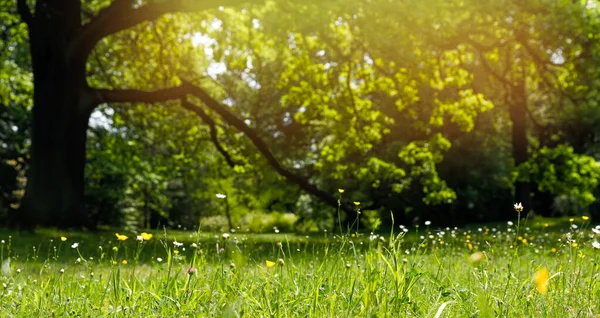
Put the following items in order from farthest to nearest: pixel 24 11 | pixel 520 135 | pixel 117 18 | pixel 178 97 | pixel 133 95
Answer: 1. pixel 520 135
2. pixel 178 97
3. pixel 133 95
4. pixel 24 11
5. pixel 117 18

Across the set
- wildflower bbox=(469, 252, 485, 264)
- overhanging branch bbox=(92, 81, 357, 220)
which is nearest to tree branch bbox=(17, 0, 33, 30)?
overhanging branch bbox=(92, 81, 357, 220)

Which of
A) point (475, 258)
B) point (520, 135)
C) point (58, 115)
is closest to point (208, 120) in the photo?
point (58, 115)

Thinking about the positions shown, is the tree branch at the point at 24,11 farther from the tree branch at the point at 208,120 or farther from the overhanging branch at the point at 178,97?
the tree branch at the point at 208,120

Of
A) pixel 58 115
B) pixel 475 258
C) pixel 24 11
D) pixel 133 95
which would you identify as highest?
pixel 24 11

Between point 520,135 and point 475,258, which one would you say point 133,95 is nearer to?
point 475,258

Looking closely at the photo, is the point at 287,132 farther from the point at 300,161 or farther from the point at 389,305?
the point at 389,305

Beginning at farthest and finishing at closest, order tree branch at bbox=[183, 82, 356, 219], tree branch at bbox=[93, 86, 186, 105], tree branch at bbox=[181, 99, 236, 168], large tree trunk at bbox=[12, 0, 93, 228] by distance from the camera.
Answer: tree branch at bbox=[181, 99, 236, 168]
tree branch at bbox=[183, 82, 356, 219]
tree branch at bbox=[93, 86, 186, 105]
large tree trunk at bbox=[12, 0, 93, 228]

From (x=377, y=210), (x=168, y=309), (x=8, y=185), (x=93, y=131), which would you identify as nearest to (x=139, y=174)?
(x=93, y=131)

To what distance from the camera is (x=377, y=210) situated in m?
32.6

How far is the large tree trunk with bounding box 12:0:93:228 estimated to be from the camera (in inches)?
579

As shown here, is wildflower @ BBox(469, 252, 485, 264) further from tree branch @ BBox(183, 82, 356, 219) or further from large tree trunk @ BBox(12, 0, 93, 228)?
large tree trunk @ BBox(12, 0, 93, 228)

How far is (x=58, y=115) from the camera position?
591 inches

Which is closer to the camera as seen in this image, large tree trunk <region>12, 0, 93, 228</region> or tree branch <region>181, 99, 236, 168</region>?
large tree trunk <region>12, 0, 93, 228</region>

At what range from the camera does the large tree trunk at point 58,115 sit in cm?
1470
